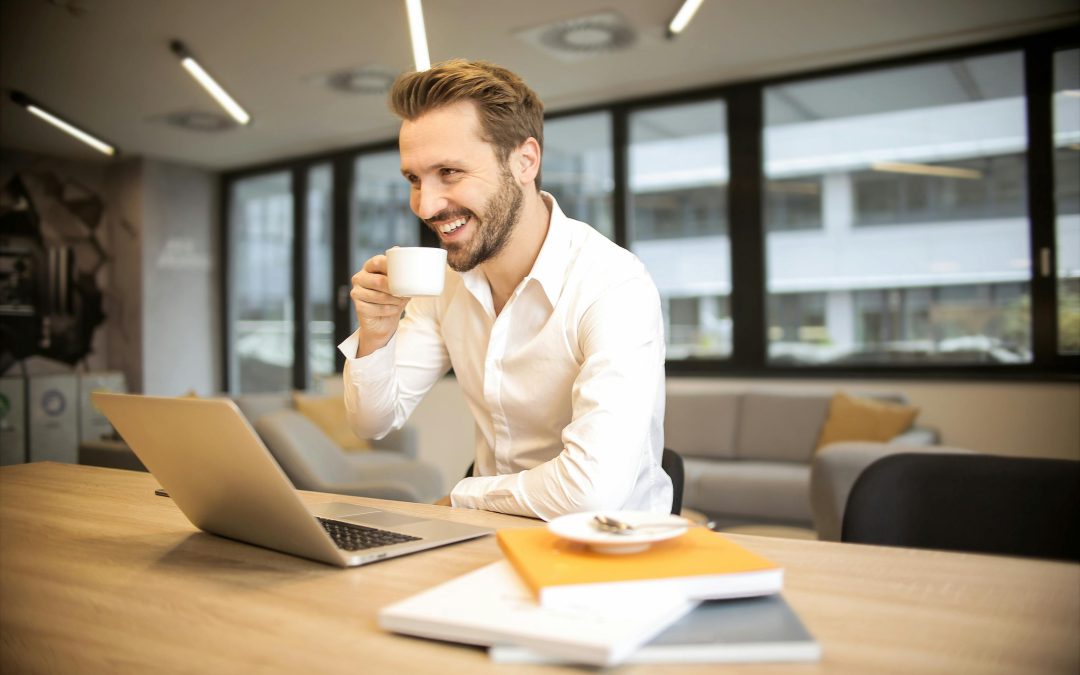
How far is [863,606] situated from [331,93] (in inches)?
214

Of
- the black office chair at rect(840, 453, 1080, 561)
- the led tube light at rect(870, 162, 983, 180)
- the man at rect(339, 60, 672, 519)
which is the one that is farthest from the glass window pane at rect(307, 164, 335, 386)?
the black office chair at rect(840, 453, 1080, 561)

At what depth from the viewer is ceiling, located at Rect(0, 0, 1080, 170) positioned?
4.06m

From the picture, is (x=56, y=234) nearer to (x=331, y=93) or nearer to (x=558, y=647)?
(x=331, y=93)

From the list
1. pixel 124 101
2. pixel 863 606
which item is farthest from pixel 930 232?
pixel 124 101

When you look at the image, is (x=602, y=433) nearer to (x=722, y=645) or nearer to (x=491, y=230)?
(x=491, y=230)

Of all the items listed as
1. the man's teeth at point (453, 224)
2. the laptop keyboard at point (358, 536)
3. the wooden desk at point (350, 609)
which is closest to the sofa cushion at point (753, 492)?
the man's teeth at point (453, 224)

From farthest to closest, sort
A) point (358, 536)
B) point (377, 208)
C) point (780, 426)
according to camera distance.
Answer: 1. point (377, 208)
2. point (780, 426)
3. point (358, 536)

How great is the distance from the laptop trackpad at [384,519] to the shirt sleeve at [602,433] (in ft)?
0.65

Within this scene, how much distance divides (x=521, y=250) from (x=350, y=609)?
106cm

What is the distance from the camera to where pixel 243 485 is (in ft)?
2.77

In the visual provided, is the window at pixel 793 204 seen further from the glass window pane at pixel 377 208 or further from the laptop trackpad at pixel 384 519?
the laptop trackpad at pixel 384 519

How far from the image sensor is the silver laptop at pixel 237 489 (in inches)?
31.1

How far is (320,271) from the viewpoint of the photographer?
7.26 meters

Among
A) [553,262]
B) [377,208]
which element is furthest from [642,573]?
[377,208]
